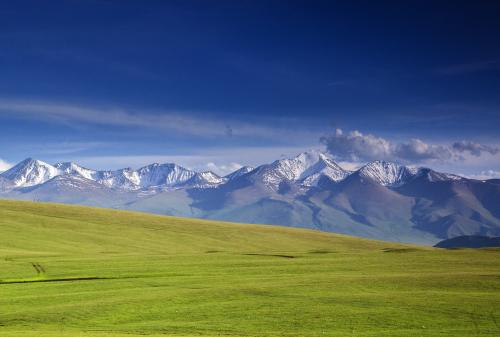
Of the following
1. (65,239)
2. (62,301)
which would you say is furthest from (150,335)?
(65,239)

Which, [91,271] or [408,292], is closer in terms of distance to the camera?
[408,292]

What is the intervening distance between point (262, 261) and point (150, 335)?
50978 millimetres

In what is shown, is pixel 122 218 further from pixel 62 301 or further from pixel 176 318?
pixel 176 318

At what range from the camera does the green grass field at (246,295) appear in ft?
139

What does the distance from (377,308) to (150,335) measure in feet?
68.8

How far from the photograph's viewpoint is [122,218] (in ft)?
548

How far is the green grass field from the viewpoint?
139 feet

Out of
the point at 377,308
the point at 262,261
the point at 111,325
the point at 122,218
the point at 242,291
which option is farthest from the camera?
the point at 122,218

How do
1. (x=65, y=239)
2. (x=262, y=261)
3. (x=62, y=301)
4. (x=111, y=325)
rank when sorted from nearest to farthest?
(x=111, y=325) < (x=62, y=301) < (x=262, y=261) < (x=65, y=239)

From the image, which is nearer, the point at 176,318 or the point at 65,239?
the point at 176,318

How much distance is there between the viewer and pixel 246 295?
182ft

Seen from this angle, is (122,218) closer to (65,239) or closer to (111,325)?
(65,239)

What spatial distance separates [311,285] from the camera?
200 ft

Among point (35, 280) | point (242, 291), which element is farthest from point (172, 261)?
point (242, 291)
